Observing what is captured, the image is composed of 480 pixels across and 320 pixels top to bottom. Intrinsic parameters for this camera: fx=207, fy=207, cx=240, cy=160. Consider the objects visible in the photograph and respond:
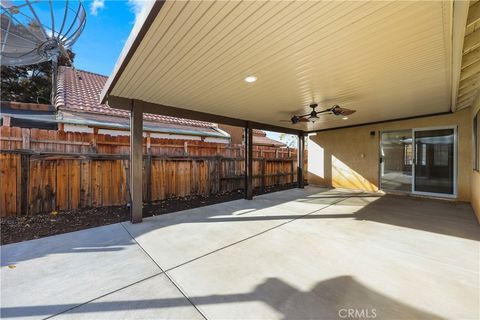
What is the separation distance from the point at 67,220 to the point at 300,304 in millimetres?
4297

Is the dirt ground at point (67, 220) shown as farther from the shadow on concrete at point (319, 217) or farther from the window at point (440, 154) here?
the window at point (440, 154)

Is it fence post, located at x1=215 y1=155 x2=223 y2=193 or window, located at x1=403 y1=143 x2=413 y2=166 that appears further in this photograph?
fence post, located at x1=215 y1=155 x2=223 y2=193

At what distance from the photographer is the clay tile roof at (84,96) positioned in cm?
611

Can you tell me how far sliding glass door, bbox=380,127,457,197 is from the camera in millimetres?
5684

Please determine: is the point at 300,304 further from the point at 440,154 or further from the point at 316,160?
the point at 316,160

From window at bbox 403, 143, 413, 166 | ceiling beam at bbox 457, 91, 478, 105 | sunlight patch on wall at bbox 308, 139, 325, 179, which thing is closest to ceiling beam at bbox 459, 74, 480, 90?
ceiling beam at bbox 457, 91, 478, 105

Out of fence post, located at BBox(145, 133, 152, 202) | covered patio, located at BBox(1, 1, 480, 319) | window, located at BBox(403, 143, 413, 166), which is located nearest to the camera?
covered patio, located at BBox(1, 1, 480, 319)

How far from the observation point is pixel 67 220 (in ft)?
12.7

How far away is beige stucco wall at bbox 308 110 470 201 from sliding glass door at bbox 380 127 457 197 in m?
0.17

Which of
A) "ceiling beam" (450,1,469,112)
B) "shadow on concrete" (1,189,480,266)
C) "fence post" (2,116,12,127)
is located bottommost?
"shadow on concrete" (1,189,480,266)

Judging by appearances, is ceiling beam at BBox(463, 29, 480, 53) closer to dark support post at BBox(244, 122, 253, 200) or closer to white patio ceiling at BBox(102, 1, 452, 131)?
white patio ceiling at BBox(102, 1, 452, 131)

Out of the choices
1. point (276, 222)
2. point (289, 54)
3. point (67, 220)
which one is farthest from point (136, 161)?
point (289, 54)

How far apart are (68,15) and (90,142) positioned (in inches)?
124

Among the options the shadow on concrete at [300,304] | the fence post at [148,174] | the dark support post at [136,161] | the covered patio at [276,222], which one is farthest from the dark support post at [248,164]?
the shadow on concrete at [300,304]
